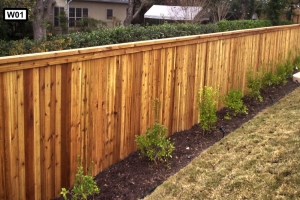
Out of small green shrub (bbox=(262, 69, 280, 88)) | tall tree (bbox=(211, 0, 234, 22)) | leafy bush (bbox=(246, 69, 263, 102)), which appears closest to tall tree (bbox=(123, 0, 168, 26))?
tall tree (bbox=(211, 0, 234, 22))

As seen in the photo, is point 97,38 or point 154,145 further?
point 97,38

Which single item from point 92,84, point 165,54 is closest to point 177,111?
point 165,54

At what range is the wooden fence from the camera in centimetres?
375

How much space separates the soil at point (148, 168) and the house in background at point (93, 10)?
19499 millimetres

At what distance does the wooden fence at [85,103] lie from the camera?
3750mm

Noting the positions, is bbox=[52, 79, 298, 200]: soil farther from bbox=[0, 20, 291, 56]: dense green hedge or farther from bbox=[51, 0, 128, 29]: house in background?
bbox=[51, 0, 128, 29]: house in background

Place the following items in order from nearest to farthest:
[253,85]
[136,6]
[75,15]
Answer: [253,85], [75,15], [136,6]

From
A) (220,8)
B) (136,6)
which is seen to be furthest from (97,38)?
(136,6)

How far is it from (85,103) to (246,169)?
2.09 m

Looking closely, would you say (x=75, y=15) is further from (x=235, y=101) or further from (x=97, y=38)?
(x=97, y=38)

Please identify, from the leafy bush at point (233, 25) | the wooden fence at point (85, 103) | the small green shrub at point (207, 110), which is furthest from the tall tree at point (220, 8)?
the small green shrub at point (207, 110)

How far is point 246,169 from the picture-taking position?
485cm

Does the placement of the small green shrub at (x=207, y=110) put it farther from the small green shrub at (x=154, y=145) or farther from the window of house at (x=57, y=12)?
the window of house at (x=57, y=12)

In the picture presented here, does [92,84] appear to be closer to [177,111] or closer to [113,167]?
[113,167]
